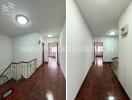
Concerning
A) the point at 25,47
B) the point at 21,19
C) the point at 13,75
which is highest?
the point at 21,19

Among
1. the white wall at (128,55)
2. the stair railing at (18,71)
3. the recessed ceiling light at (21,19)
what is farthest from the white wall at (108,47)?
the recessed ceiling light at (21,19)

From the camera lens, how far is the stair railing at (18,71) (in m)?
1.00

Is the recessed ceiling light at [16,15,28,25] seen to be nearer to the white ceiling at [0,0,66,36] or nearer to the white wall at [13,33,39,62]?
the white ceiling at [0,0,66,36]

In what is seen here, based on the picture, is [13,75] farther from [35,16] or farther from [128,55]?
[128,55]

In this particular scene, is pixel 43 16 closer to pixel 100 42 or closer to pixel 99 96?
pixel 99 96

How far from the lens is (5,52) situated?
3.37ft

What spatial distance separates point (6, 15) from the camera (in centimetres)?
98

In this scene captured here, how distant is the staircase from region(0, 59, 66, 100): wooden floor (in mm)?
41

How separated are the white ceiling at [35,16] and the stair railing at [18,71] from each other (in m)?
0.32

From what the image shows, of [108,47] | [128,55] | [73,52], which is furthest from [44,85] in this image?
[108,47]

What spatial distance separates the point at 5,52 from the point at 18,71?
0.79ft

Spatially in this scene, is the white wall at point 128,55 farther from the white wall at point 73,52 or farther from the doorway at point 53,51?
the doorway at point 53,51

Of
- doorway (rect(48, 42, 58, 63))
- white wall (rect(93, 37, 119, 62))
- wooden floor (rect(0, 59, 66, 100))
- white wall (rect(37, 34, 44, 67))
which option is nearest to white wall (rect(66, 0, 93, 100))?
wooden floor (rect(0, 59, 66, 100))

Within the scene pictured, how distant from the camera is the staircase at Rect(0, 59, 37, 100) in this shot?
1.02m
